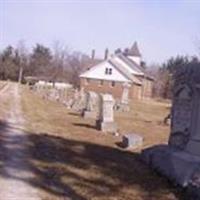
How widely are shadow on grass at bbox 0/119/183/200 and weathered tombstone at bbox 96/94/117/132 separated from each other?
5.43 meters

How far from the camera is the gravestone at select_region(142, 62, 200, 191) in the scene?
1066cm

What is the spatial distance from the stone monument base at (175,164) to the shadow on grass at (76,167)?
212mm

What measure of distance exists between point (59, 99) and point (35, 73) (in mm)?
57455

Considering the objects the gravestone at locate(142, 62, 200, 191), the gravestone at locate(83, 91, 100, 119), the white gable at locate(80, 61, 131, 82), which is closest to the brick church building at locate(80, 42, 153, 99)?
the white gable at locate(80, 61, 131, 82)

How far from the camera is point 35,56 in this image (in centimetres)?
10406

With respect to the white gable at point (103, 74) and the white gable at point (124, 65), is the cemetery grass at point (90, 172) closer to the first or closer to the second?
the white gable at point (103, 74)

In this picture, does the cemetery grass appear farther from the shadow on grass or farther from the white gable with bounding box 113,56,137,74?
the white gable with bounding box 113,56,137,74

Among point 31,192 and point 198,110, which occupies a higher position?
point 198,110

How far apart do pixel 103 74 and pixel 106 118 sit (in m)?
66.3

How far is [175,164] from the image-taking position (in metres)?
11.0

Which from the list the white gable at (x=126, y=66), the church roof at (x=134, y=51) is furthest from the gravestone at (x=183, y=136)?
the church roof at (x=134, y=51)

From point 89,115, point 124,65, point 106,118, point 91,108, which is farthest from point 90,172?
point 124,65

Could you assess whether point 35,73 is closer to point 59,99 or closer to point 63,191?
point 59,99

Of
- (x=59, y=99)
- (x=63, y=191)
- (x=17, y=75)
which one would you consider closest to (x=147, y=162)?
(x=63, y=191)
